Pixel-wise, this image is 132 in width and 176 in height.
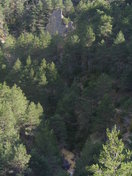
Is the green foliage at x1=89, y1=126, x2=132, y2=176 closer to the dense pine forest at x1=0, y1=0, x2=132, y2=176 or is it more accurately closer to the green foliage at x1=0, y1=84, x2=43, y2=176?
the dense pine forest at x1=0, y1=0, x2=132, y2=176

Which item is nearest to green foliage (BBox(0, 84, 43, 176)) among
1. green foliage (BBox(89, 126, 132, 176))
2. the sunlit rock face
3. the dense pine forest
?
the dense pine forest

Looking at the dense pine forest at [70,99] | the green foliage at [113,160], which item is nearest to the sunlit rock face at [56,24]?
the dense pine forest at [70,99]

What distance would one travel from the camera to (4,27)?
80188 mm

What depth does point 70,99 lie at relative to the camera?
4003 centimetres

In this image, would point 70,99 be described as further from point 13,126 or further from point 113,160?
point 113,160

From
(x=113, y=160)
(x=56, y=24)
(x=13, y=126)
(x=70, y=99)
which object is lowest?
(x=113, y=160)

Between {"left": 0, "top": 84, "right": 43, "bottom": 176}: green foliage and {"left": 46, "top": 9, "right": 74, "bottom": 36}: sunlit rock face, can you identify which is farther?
{"left": 46, "top": 9, "right": 74, "bottom": 36}: sunlit rock face

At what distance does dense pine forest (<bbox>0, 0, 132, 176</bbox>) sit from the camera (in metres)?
29.3

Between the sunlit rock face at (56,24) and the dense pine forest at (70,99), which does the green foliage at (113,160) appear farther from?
the sunlit rock face at (56,24)

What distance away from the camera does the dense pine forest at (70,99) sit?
2930 centimetres

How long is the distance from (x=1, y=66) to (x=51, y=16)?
33661mm

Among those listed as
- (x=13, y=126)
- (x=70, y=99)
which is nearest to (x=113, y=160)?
(x=13, y=126)

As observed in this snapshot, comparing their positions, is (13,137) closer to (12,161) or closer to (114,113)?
(12,161)

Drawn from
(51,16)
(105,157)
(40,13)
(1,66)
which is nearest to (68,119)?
(1,66)
